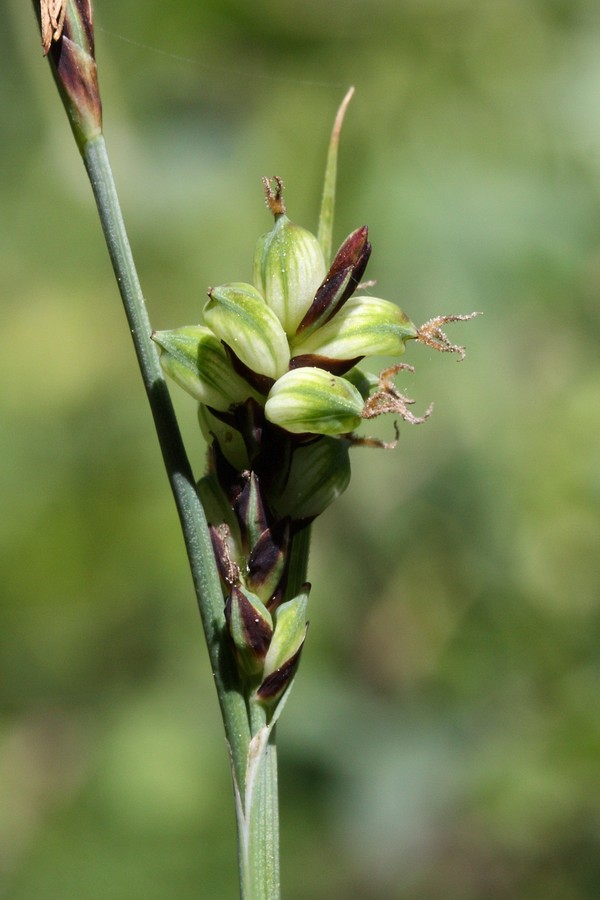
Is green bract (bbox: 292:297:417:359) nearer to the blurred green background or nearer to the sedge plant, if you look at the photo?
the sedge plant

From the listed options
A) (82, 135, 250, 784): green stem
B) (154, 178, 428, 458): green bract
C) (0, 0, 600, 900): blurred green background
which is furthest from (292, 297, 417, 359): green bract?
(0, 0, 600, 900): blurred green background

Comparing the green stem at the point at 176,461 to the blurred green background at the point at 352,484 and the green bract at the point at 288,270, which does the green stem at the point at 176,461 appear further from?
the blurred green background at the point at 352,484

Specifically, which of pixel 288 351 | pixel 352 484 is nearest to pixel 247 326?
pixel 288 351

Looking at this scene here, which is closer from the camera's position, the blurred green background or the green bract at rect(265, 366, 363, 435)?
the green bract at rect(265, 366, 363, 435)

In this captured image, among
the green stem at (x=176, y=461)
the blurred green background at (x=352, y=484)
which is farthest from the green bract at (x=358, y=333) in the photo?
the blurred green background at (x=352, y=484)

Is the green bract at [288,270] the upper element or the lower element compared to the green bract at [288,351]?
upper

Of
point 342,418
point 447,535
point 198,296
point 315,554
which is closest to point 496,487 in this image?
point 447,535

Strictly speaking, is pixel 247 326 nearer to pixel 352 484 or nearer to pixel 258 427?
pixel 258 427
